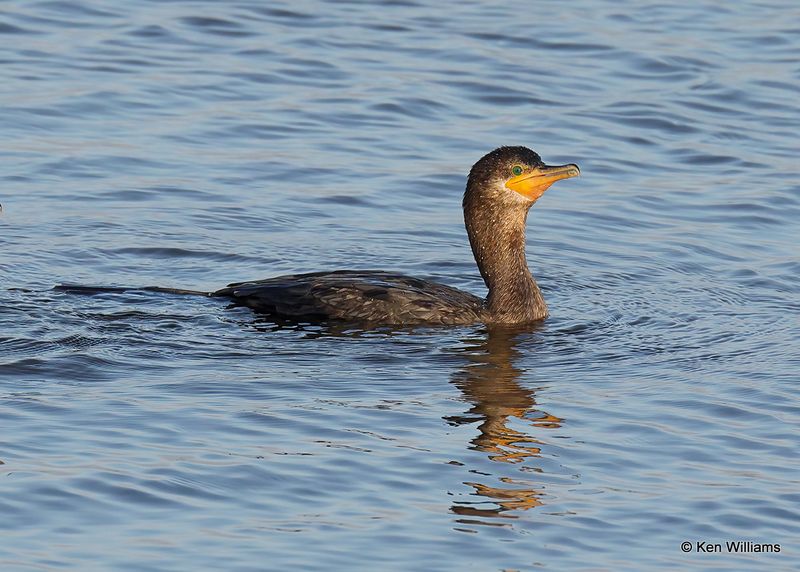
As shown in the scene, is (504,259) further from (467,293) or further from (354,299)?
(354,299)

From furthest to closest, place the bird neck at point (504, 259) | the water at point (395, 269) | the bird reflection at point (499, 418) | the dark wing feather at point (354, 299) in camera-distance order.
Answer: the bird neck at point (504, 259) → the dark wing feather at point (354, 299) → the bird reflection at point (499, 418) → the water at point (395, 269)

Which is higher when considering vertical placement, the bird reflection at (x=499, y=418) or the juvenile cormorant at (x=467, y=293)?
the juvenile cormorant at (x=467, y=293)

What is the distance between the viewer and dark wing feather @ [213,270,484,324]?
11195 mm

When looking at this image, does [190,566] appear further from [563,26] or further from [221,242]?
[563,26]

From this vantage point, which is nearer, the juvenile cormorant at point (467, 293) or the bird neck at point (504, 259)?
the juvenile cormorant at point (467, 293)

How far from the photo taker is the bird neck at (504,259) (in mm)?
11727

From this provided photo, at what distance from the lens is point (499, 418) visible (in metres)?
9.45

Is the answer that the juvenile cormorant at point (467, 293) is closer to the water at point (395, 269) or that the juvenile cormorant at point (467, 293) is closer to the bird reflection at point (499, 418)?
the water at point (395, 269)

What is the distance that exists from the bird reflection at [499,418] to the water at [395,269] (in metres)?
0.03

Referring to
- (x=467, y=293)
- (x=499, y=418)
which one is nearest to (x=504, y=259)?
(x=467, y=293)

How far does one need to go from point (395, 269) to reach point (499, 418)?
3.61m

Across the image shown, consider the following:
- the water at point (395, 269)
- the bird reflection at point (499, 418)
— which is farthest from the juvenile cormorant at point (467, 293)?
the bird reflection at point (499, 418)

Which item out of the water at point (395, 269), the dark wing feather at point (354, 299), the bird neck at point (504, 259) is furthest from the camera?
the bird neck at point (504, 259)

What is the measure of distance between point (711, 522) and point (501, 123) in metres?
9.42
